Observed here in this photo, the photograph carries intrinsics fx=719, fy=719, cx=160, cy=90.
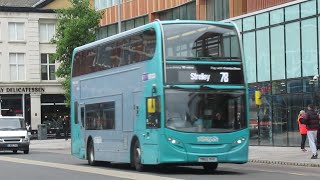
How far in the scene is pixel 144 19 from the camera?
5081cm

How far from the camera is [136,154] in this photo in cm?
2102

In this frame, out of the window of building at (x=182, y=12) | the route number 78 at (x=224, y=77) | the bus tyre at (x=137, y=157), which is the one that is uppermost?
the window of building at (x=182, y=12)

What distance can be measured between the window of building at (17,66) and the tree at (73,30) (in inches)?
833

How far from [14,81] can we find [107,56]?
46.2m

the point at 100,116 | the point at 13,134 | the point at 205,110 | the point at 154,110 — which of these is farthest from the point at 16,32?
the point at 205,110

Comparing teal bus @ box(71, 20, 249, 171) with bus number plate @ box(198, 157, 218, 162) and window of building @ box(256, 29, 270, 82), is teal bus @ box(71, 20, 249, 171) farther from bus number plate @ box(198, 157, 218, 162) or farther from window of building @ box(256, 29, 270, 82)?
window of building @ box(256, 29, 270, 82)

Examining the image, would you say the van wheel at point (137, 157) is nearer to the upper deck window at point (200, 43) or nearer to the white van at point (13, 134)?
the upper deck window at point (200, 43)

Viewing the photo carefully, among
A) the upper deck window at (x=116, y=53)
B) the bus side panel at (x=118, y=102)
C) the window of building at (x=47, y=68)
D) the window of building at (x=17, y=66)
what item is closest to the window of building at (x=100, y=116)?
Result: the bus side panel at (x=118, y=102)

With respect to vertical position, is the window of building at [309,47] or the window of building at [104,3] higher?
the window of building at [104,3]

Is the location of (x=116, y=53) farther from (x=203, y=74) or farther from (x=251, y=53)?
(x=251, y=53)

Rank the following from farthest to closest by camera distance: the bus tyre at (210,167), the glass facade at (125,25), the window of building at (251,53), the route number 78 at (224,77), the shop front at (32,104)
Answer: the shop front at (32,104), the glass facade at (125,25), the window of building at (251,53), the bus tyre at (210,167), the route number 78 at (224,77)

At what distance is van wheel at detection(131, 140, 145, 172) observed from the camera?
67.8 ft

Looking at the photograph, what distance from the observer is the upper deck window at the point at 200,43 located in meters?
19.2

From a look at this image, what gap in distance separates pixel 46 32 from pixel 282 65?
39.7m
